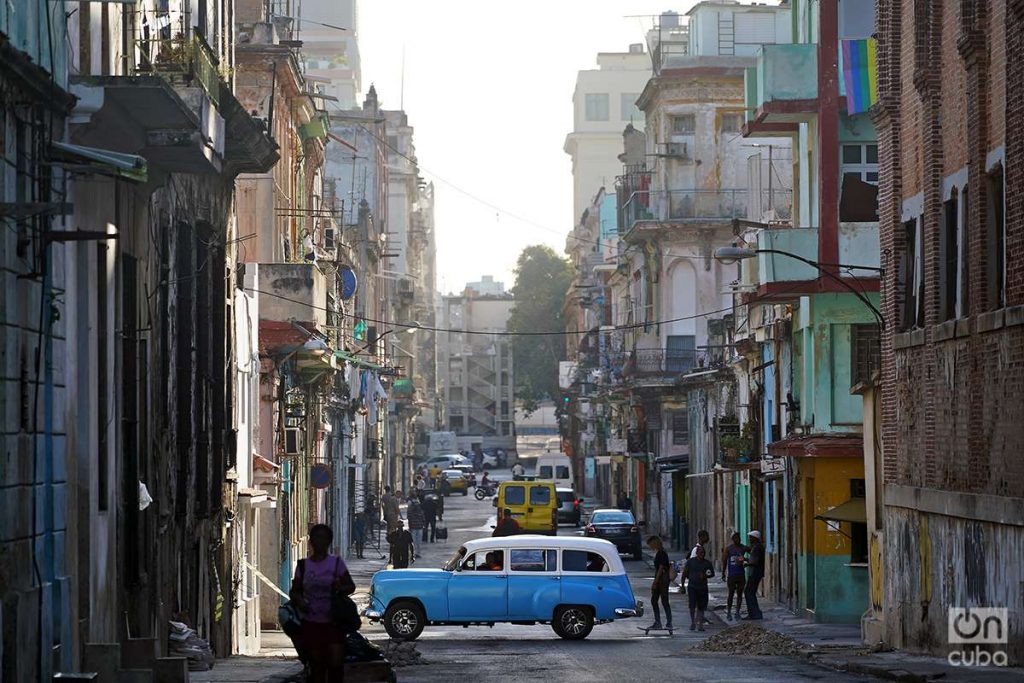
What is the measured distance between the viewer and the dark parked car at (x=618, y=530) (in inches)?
2186

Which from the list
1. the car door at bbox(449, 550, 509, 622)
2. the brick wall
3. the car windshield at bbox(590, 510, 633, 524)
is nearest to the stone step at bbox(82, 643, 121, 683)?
the brick wall

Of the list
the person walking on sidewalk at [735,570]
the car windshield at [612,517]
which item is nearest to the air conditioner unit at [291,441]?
the person walking on sidewalk at [735,570]

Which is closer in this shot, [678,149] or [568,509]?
[678,149]

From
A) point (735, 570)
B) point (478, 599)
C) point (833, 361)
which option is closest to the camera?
point (478, 599)

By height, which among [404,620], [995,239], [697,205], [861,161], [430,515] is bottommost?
[404,620]

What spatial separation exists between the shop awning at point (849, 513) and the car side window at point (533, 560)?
236 inches

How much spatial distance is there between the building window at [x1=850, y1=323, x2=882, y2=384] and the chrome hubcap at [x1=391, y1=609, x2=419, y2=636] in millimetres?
11602

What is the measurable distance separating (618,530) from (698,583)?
2232 centimetres

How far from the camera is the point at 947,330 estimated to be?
2456cm

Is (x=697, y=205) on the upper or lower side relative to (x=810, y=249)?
upper

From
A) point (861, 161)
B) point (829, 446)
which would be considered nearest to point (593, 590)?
point (829, 446)

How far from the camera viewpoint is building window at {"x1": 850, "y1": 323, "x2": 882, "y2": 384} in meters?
37.6

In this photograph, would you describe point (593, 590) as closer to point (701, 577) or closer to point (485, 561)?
point (485, 561)

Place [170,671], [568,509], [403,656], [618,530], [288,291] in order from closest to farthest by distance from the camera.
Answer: [170,671]
[403,656]
[288,291]
[618,530]
[568,509]
